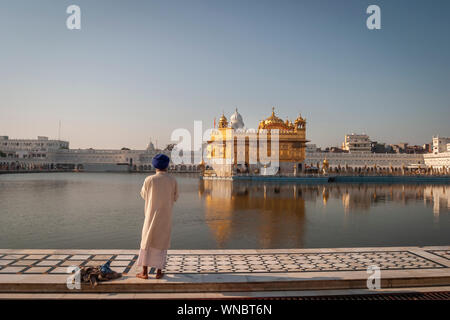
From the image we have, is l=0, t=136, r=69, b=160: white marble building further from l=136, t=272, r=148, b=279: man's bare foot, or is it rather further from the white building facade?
l=136, t=272, r=148, b=279: man's bare foot

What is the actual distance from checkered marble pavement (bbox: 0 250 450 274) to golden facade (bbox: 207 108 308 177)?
37513 mm

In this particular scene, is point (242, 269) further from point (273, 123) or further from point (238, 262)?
point (273, 123)

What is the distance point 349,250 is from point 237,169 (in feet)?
124

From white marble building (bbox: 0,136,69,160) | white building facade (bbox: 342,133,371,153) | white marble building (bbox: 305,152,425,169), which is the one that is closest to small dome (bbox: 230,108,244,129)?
white marble building (bbox: 305,152,425,169)

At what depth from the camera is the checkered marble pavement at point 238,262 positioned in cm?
616

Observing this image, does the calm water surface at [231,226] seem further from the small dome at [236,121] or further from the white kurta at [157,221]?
the small dome at [236,121]

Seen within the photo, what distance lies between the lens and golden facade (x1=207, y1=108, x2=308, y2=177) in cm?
4578

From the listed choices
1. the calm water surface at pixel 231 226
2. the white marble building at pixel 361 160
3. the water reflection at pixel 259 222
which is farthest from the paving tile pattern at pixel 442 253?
the white marble building at pixel 361 160

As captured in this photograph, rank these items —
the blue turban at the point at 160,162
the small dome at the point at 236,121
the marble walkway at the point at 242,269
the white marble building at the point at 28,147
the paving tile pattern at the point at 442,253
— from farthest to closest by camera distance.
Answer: the white marble building at the point at 28,147, the small dome at the point at 236,121, the paving tile pattern at the point at 442,253, the blue turban at the point at 160,162, the marble walkway at the point at 242,269

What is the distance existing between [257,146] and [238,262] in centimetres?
4031

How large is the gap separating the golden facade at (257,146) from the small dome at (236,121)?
7690mm

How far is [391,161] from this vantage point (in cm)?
8731

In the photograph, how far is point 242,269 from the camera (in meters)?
6.22
